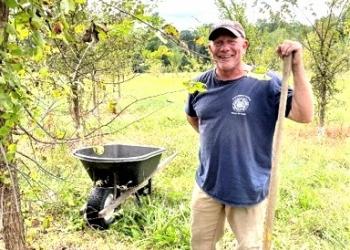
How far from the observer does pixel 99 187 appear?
4566mm

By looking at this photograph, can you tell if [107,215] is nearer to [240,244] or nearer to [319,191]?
[240,244]

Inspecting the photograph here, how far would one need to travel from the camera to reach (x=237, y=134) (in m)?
2.86

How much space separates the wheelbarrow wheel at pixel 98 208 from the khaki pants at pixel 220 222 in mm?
1373

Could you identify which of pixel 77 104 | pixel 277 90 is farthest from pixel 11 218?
pixel 77 104

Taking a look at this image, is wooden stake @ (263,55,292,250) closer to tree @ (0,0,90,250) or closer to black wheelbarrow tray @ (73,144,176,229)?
tree @ (0,0,90,250)

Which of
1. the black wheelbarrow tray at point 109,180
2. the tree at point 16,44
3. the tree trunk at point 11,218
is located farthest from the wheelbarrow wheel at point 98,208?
the tree at point 16,44

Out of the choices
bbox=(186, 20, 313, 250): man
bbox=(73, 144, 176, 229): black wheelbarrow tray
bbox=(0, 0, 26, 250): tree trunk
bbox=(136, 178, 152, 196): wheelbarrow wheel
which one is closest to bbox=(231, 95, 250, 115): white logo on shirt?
bbox=(186, 20, 313, 250): man

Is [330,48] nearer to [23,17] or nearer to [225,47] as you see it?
[225,47]

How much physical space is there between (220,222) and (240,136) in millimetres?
697

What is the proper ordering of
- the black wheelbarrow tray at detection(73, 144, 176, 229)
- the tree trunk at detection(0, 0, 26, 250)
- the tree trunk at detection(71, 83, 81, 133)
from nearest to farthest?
the tree trunk at detection(0, 0, 26, 250) < the tree trunk at detection(71, 83, 81, 133) < the black wheelbarrow tray at detection(73, 144, 176, 229)

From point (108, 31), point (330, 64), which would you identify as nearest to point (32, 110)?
point (108, 31)

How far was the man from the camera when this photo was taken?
2.84m

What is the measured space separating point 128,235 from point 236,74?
223 cm

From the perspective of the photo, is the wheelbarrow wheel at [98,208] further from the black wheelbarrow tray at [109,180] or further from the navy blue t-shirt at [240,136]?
the navy blue t-shirt at [240,136]
